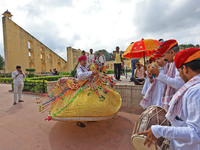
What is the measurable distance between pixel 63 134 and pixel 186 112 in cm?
282

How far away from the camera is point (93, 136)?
2771mm

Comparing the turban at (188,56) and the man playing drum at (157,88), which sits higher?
the turban at (188,56)

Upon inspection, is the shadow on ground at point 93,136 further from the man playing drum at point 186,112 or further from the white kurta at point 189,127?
the white kurta at point 189,127

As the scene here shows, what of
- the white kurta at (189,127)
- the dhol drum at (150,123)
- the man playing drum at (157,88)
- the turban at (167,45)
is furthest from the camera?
the man playing drum at (157,88)

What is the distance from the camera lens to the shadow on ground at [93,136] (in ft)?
7.93

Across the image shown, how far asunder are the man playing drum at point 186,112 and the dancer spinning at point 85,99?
168 cm

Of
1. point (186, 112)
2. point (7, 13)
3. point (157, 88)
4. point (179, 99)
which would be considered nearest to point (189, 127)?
point (186, 112)

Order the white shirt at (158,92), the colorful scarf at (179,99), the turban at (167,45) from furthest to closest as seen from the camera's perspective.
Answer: the white shirt at (158,92), the turban at (167,45), the colorful scarf at (179,99)

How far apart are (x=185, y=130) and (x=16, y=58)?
92.1 feet

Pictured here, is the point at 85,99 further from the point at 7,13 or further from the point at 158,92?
the point at 7,13

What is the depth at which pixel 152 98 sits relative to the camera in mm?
2580

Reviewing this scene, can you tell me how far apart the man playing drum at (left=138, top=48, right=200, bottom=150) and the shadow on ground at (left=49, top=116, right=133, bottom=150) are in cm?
154

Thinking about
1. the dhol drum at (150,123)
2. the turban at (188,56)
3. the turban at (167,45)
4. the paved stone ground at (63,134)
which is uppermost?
the turban at (167,45)

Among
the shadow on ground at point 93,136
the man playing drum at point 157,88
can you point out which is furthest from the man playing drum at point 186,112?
the shadow on ground at point 93,136
